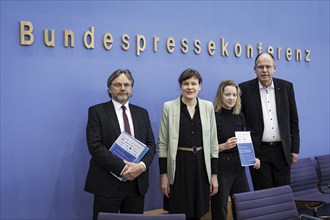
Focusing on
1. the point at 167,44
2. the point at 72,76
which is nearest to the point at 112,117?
the point at 72,76

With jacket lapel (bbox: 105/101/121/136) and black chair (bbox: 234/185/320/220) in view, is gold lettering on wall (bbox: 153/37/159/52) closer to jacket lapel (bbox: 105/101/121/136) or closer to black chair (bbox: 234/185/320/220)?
jacket lapel (bbox: 105/101/121/136)

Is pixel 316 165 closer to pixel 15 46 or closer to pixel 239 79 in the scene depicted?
pixel 239 79

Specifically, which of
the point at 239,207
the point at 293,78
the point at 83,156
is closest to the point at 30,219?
the point at 83,156

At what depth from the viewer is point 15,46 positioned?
2889 mm

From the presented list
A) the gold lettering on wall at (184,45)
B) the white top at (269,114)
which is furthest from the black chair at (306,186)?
the gold lettering on wall at (184,45)

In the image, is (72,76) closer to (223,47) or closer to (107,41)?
(107,41)

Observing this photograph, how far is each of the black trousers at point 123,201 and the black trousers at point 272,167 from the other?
119cm

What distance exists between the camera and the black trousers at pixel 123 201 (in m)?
2.70

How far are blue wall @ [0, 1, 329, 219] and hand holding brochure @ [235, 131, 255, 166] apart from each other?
0.88 meters

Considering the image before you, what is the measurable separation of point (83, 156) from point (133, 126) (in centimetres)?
69

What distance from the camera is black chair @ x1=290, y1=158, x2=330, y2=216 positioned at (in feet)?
12.7

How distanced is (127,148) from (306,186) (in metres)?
2.61

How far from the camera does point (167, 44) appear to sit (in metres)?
3.66

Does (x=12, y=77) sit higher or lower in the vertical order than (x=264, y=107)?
higher
